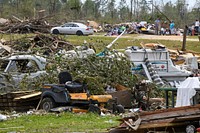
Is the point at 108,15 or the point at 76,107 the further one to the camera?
the point at 108,15

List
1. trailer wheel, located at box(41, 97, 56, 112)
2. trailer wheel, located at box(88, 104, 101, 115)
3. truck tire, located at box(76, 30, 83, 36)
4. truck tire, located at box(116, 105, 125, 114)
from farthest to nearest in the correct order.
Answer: truck tire, located at box(76, 30, 83, 36), truck tire, located at box(116, 105, 125, 114), trailer wheel, located at box(41, 97, 56, 112), trailer wheel, located at box(88, 104, 101, 115)

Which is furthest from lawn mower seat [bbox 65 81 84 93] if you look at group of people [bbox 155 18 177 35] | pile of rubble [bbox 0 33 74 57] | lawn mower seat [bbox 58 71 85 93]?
group of people [bbox 155 18 177 35]

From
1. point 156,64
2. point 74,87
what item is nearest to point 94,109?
point 74,87

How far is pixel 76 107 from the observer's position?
15.3 m

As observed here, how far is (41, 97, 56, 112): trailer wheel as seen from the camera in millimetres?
15289

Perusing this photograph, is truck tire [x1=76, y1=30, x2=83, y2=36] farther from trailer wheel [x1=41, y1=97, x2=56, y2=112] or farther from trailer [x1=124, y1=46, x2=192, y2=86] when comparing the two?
trailer wheel [x1=41, y1=97, x2=56, y2=112]

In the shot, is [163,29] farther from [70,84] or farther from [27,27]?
[70,84]

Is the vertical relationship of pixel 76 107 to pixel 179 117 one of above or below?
below

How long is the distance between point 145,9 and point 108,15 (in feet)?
19.9

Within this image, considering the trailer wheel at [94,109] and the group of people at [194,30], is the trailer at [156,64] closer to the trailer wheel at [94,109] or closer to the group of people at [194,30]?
the trailer wheel at [94,109]

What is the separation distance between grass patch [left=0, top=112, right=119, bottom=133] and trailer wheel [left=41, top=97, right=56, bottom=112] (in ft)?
3.10

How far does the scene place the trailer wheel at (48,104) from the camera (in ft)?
50.2

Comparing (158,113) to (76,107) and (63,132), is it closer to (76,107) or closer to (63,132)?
(63,132)

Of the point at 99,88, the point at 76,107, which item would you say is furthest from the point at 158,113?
the point at 99,88
